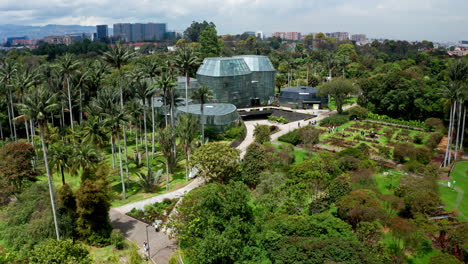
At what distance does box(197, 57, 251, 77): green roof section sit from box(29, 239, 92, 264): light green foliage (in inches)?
2398

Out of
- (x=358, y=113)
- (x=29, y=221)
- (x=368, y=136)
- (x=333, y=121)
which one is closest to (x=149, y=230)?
(x=29, y=221)

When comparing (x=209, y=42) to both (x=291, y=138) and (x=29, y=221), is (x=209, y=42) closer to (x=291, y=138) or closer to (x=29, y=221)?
(x=291, y=138)

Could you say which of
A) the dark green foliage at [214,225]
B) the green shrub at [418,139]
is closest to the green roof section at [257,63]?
the green shrub at [418,139]

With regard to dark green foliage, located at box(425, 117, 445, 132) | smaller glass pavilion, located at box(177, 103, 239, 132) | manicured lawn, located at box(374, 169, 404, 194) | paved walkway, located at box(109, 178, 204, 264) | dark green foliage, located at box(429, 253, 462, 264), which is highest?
smaller glass pavilion, located at box(177, 103, 239, 132)

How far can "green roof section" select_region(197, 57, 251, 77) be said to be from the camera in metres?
80.6

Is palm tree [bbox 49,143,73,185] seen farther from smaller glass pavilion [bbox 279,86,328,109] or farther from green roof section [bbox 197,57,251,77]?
smaller glass pavilion [bbox 279,86,328,109]

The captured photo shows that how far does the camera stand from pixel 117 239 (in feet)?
103

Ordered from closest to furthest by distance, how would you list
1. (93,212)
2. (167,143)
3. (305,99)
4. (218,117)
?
(93,212)
(167,143)
(218,117)
(305,99)

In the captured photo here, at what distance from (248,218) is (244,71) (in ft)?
195

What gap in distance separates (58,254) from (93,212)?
9524 mm

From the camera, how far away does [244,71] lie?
279 feet

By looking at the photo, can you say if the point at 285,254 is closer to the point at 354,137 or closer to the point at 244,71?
the point at 354,137

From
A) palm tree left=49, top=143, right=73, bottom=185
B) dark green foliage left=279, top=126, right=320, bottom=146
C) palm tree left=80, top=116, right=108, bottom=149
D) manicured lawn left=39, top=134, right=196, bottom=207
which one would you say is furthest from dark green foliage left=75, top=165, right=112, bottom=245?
dark green foliage left=279, top=126, right=320, bottom=146

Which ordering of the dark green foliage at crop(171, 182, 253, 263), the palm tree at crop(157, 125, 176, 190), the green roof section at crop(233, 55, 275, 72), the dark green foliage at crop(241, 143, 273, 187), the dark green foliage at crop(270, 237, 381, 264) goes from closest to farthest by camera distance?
the dark green foliage at crop(270, 237, 381, 264) → the dark green foliage at crop(171, 182, 253, 263) → the dark green foliage at crop(241, 143, 273, 187) → the palm tree at crop(157, 125, 176, 190) → the green roof section at crop(233, 55, 275, 72)
